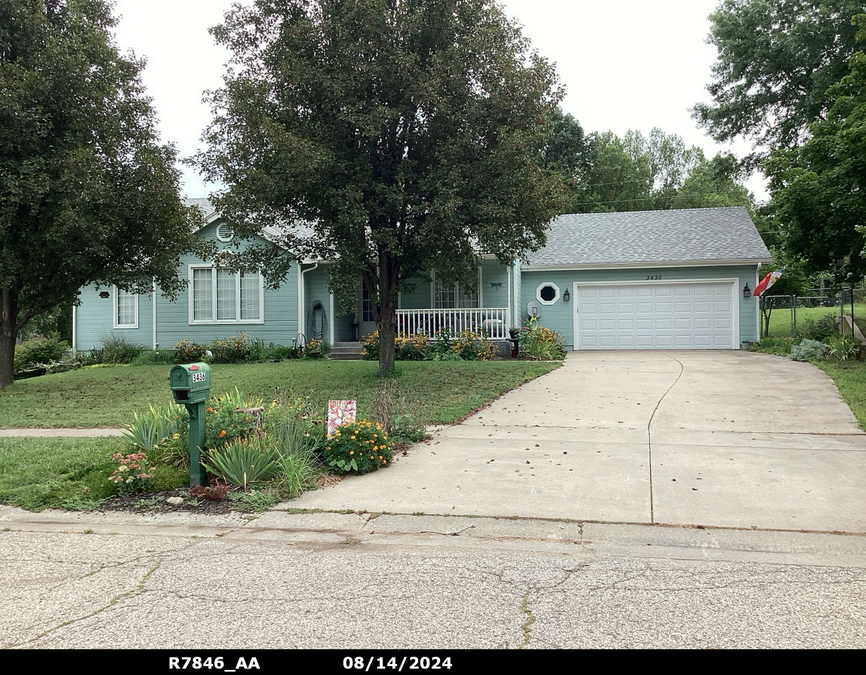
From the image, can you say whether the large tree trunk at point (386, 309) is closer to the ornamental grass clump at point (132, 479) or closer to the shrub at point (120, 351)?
the ornamental grass clump at point (132, 479)

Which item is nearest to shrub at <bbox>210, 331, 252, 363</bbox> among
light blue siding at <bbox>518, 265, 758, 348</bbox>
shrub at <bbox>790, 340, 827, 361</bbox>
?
light blue siding at <bbox>518, 265, 758, 348</bbox>

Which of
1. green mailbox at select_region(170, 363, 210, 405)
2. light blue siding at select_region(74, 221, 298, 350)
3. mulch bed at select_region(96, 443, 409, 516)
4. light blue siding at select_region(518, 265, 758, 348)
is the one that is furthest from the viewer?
light blue siding at select_region(74, 221, 298, 350)

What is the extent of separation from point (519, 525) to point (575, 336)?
1609 centimetres

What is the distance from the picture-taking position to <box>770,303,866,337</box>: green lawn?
21208 millimetres

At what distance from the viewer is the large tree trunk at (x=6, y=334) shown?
14680 mm

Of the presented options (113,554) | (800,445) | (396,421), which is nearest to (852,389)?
(800,445)

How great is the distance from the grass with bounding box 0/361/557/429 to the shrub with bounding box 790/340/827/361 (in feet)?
18.9

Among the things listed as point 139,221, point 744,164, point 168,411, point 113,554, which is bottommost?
point 113,554

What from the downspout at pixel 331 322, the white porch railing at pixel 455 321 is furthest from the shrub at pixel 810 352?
the downspout at pixel 331 322

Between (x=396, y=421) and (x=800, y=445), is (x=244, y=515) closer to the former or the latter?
(x=396, y=421)

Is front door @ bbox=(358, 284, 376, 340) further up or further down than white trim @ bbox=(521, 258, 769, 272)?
further down

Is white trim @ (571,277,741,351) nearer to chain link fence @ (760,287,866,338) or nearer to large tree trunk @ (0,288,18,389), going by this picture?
chain link fence @ (760,287,866,338)

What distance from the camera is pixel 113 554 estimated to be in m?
4.53

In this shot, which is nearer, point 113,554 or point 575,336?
point 113,554
